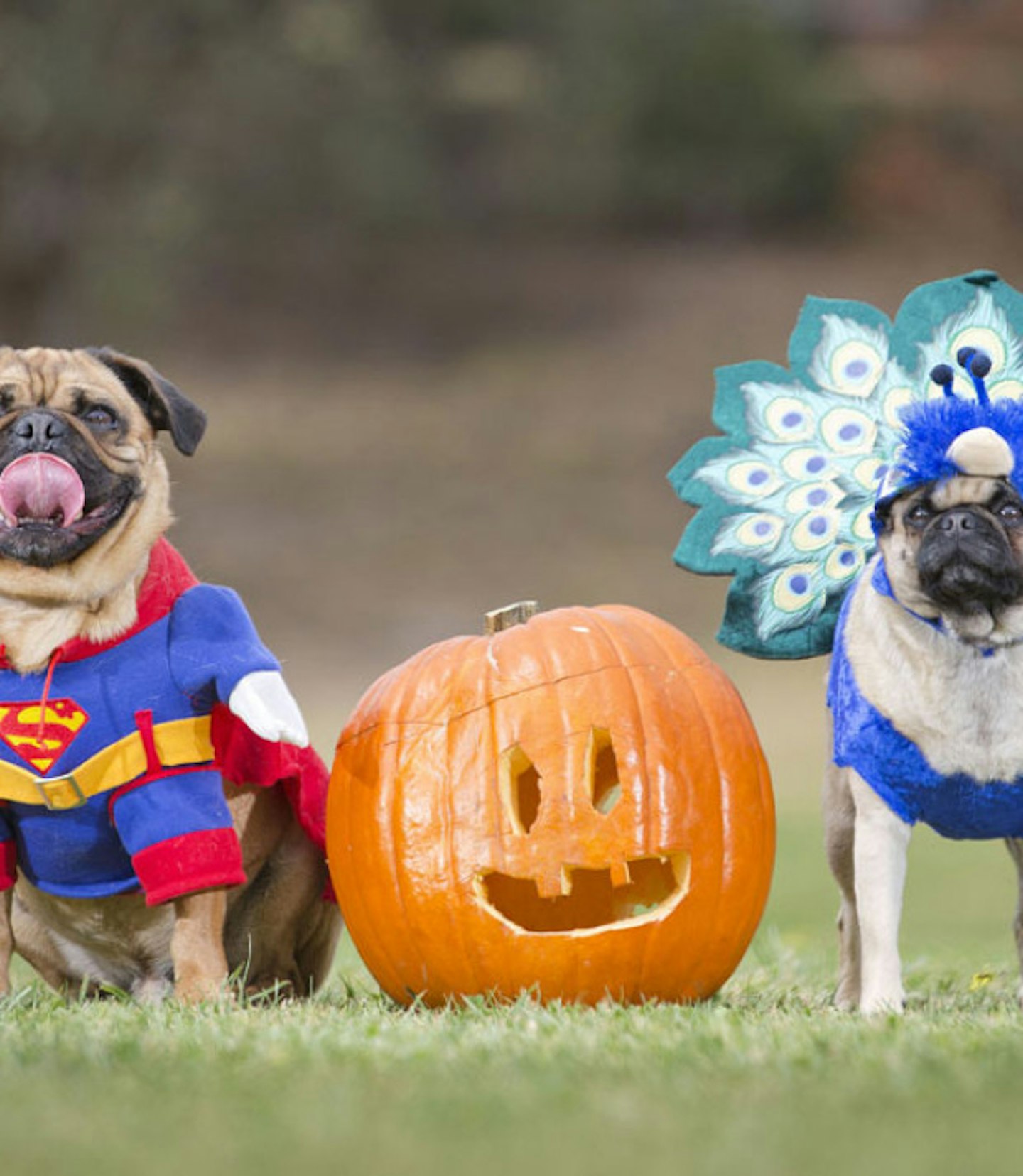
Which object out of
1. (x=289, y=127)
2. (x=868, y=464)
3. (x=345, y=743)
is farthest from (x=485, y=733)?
(x=289, y=127)

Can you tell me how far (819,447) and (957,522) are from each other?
2.24 ft

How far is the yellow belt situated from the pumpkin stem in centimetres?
75

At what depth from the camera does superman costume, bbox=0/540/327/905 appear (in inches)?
143

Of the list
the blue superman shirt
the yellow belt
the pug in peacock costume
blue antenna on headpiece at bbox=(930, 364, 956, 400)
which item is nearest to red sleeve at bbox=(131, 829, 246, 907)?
the blue superman shirt

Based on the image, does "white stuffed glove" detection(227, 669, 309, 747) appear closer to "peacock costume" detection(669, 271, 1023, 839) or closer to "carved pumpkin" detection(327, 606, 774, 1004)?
"carved pumpkin" detection(327, 606, 774, 1004)

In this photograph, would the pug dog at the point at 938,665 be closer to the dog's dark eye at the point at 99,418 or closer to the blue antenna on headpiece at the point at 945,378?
the blue antenna on headpiece at the point at 945,378

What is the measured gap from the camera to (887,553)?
3643mm

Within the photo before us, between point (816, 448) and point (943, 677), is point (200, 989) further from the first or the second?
point (816, 448)

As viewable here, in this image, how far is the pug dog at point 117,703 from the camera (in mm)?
3645

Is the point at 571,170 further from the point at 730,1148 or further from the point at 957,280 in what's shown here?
the point at 730,1148

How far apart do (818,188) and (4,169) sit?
10.5 meters

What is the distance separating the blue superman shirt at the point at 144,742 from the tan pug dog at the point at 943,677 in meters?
1.31

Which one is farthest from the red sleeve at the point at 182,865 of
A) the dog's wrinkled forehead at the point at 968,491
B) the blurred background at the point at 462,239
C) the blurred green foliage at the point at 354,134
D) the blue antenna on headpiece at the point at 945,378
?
the blurred green foliage at the point at 354,134

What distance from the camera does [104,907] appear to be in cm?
387
